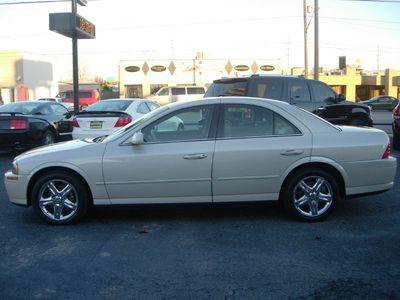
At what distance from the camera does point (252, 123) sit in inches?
232

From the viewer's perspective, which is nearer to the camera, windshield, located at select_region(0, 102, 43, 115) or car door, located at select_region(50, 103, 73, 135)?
windshield, located at select_region(0, 102, 43, 115)

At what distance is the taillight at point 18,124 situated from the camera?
1127cm

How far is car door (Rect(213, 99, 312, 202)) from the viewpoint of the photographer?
18.6 feet

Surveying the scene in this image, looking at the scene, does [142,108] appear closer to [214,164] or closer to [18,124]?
[18,124]

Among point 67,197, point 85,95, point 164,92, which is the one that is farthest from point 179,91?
point 67,197

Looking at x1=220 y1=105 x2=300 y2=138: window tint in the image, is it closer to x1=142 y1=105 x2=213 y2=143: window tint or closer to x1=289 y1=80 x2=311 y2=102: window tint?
x1=142 y1=105 x2=213 y2=143: window tint

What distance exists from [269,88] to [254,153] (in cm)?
504

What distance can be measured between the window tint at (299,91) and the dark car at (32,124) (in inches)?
234

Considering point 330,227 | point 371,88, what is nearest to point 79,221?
point 330,227

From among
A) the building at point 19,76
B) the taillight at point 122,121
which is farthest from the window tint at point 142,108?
the building at point 19,76

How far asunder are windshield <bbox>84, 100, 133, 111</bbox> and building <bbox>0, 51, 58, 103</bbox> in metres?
43.5

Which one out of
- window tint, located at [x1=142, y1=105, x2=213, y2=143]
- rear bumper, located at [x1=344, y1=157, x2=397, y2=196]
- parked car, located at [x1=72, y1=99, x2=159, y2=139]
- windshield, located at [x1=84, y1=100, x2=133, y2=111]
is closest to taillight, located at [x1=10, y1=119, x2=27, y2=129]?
parked car, located at [x1=72, y1=99, x2=159, y2=139]

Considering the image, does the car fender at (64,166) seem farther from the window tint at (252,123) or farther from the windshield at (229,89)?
the windshield at (229,89)

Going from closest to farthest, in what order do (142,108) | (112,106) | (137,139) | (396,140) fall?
(137,139) → (112,106) → (396,140) → (142,108)
